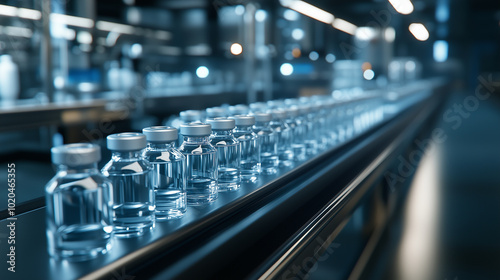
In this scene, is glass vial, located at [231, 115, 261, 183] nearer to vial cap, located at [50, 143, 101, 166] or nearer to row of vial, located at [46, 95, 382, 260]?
row of vial, located at [46, 95, 382, 260]

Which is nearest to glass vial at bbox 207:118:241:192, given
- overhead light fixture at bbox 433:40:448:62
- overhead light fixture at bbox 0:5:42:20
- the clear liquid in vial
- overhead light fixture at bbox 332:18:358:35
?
the clear liquid in vial

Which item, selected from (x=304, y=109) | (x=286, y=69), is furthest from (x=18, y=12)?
(x=304, y=109)

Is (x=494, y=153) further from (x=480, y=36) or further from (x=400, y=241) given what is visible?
(x=480, y=36)

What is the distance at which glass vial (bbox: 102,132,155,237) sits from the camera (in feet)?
1.99

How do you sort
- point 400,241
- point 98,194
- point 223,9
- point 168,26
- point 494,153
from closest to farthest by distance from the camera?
point 98,194 < point 400,241 < point 494,153 < point 223,9 < point 168,26

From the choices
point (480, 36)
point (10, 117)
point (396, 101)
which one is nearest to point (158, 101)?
point (10, 117)

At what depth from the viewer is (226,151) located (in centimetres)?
90

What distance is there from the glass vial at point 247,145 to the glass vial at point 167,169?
0.22 meters

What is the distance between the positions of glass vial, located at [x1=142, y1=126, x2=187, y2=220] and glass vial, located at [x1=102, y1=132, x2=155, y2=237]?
5 centimetres

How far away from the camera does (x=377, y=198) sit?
5.25 feet

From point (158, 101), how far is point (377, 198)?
7.17 feet

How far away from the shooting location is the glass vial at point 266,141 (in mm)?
1033

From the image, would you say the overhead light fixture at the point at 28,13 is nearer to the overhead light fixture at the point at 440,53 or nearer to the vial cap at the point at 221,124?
the vial cap at the point at 221,124

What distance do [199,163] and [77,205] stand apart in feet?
0.99
